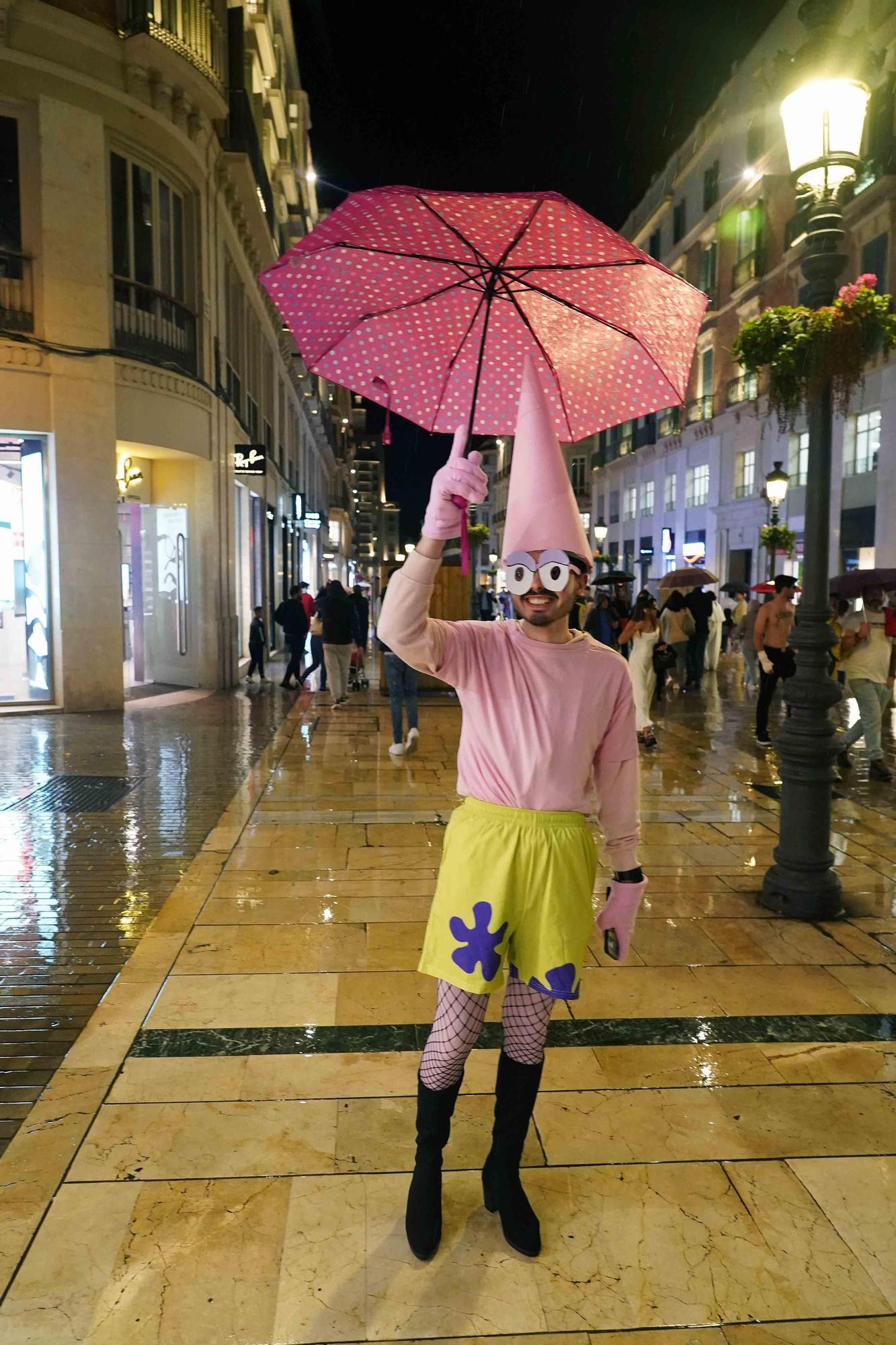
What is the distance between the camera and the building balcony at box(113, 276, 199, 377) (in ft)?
45.0

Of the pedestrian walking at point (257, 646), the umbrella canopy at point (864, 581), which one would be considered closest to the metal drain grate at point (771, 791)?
the umbrella canopy at point (864, 581)

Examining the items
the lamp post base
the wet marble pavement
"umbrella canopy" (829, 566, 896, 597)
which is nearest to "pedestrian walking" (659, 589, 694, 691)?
"umbrella canopy" (829, 566, 896, 597)

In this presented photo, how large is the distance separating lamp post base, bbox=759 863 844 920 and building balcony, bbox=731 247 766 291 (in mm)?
31040

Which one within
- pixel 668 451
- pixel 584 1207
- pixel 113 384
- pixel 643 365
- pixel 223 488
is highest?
pixel 668 451

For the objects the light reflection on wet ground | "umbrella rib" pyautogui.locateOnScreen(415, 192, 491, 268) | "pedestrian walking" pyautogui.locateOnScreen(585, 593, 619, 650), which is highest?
"umbrella rib" pyautogui.locateOnScreen(415, 192, 491, 268)

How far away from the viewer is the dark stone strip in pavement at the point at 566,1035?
142 inches

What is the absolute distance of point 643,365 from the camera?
3.14 meters

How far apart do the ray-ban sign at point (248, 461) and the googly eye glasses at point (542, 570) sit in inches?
641

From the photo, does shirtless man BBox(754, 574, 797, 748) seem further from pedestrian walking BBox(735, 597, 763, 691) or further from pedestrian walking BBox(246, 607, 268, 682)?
pedestrian walking BBox(246, 607, 268, 682)

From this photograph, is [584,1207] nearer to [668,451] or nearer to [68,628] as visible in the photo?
[68,628]

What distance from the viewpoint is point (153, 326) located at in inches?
567

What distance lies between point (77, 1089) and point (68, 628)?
1078cm

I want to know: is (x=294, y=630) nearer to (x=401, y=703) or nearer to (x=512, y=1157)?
(x=401, y=703)

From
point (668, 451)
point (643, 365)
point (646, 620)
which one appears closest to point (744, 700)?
point (646, 620)
